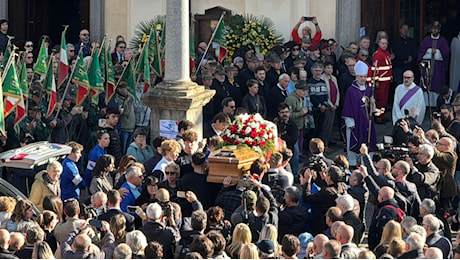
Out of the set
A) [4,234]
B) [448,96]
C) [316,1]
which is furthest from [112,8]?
[4,234]

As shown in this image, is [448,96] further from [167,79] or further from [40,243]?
[40,243]

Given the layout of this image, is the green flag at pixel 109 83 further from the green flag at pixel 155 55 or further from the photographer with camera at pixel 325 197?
the photographer with camera at pixel 325 197

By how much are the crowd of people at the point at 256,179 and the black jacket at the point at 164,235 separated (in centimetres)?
2

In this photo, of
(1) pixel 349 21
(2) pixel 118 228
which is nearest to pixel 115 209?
(2) pixel 118 228

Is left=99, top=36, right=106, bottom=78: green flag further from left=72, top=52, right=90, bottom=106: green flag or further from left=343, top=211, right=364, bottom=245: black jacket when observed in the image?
left=343, top=211, right=364, bottom=245: black jacket

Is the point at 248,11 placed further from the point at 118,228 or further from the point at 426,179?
the point at 118,228

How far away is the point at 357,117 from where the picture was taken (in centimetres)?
2214

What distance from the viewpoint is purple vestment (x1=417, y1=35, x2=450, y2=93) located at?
25859mm

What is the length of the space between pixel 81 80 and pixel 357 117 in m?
4.61

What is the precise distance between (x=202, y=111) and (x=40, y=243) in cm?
784

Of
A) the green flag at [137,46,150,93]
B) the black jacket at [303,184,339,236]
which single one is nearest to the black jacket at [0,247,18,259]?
the black jacket at [303,184,339,236]

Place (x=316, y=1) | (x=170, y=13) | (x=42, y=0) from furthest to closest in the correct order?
(x=42, y=0), (x=316, y=1), (x=170, y=13)

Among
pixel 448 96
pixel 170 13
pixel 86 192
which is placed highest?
pixel 170 13

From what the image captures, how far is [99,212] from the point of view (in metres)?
15.7
